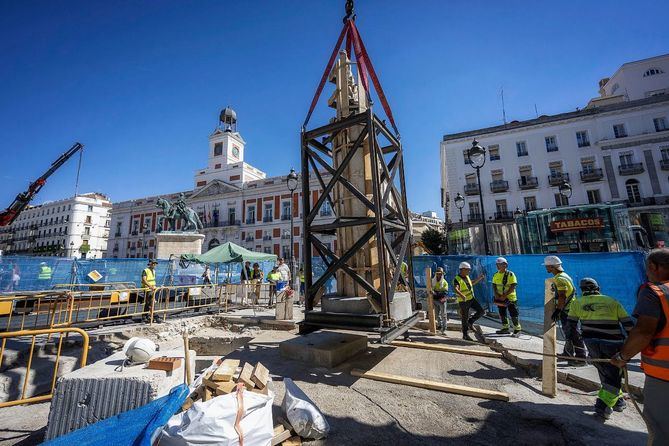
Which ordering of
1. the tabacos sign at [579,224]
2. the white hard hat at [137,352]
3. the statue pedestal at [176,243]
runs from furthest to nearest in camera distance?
the tabacos sign at [579,224], the statue pedestal at [176,243], the white hard hat at [137,352]

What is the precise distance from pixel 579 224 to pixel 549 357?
74.2 ft

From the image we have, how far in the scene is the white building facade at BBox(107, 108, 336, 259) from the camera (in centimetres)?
3897

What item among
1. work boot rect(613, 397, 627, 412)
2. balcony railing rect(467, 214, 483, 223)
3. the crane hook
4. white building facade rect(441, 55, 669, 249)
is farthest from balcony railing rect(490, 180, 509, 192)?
work boot rect(613, 397, 627, 412)

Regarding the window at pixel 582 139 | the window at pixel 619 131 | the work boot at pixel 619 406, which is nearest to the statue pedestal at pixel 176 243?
the work boot at pixel 619 406

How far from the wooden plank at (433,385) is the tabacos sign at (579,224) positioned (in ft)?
75.4

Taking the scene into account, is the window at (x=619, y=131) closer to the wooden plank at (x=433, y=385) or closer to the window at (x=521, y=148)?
the window at (x=521, y=148)

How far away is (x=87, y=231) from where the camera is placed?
228ft

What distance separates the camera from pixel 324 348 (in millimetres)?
4707

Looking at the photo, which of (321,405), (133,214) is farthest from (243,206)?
(321,405)

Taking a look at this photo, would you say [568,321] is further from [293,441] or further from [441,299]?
[293,441]

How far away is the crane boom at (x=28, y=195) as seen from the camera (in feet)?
82.9

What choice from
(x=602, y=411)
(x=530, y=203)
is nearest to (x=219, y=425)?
(x=602, y=411)

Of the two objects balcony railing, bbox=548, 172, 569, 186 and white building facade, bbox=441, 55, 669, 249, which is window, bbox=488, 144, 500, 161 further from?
balcony railing, bbox=548, 172, 569, 186

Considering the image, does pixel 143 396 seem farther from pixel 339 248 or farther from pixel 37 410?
pixel 339 248
